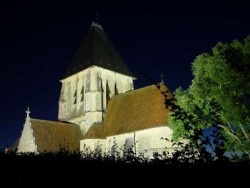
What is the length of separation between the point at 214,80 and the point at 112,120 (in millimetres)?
16522

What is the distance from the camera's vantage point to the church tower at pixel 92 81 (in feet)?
124

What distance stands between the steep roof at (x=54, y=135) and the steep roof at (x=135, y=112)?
2538mm

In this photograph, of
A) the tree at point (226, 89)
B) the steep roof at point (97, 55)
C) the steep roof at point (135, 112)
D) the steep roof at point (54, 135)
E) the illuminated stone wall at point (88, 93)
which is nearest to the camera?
the tree at point (226, 89)

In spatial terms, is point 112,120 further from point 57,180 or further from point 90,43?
point 57,180

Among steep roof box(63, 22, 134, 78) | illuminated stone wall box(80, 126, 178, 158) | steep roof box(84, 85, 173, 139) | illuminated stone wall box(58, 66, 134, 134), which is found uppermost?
steep roof box(63, 22, 134, 78)

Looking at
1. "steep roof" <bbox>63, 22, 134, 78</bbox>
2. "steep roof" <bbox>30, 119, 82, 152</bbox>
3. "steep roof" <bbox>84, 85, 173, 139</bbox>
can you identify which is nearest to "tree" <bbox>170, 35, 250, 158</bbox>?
"steep roof" <bbox>84, 85, 173, 139</bbox>

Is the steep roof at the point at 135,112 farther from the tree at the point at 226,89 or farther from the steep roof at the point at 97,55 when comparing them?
the tree at the point at 226,89

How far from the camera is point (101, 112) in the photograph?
3759cm

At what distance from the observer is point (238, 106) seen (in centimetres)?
1983

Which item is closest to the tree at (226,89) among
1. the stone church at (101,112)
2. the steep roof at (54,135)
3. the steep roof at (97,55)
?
the stone church at (101,112)

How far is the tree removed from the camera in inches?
782

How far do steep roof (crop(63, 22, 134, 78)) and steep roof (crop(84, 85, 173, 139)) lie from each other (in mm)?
5431

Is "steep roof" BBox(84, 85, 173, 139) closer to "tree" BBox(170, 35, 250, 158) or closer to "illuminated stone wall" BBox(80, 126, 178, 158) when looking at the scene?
"illuminated stone wall" BBox(80, 126, 178, 158)

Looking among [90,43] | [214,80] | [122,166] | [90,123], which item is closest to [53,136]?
[90,123]
